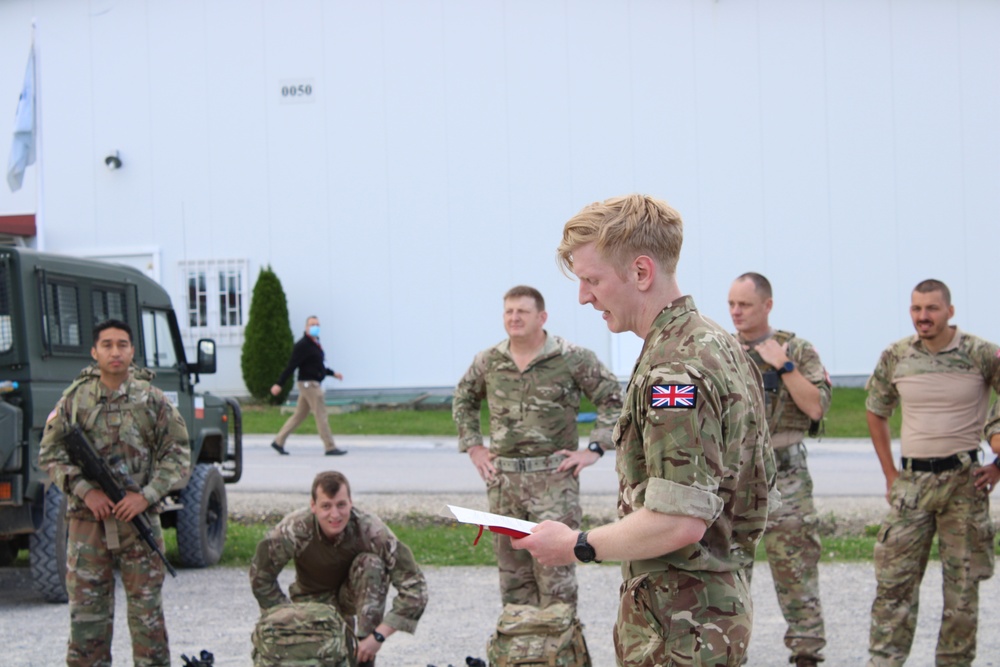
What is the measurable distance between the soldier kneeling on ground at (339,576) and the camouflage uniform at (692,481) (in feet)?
9.94

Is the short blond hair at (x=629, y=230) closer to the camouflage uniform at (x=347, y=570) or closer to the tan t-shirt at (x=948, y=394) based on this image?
the camouflage uniform at (x=347, y=570)

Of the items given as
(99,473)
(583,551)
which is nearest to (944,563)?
(583,551)

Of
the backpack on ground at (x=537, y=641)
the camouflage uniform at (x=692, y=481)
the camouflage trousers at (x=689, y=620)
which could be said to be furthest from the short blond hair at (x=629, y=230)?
the backpack on ground at (x=537, y=641)

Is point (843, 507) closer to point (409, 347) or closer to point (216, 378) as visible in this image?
point (409, 347)

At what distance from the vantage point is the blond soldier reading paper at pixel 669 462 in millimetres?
2777

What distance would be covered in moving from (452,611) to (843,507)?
197 inches

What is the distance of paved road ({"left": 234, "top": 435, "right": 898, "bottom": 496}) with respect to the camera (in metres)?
13.6

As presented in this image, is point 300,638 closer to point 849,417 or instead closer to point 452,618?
point 452,618

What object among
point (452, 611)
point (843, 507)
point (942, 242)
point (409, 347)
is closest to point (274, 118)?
point (409, 347)

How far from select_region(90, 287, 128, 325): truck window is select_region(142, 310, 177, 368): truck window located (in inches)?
10.1

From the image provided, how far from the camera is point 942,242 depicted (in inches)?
914

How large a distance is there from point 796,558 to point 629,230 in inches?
157

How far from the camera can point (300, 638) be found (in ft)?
18.3

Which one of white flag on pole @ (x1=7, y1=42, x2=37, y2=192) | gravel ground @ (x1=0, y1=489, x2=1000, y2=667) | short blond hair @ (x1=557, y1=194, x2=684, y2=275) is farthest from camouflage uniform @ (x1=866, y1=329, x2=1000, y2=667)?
white flag on pole @ (x1=7, y1=42, x2=37, y2=192)
